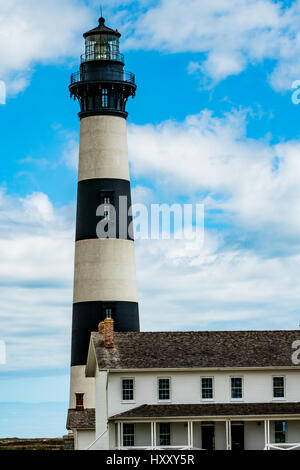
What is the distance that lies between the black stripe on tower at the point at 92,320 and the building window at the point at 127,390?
8447 millimetres

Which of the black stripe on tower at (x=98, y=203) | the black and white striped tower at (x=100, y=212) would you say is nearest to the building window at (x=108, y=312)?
the black and white striped tower at (x=100, y=212)

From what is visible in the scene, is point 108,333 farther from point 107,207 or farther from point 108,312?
point 107,207

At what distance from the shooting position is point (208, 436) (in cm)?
7125

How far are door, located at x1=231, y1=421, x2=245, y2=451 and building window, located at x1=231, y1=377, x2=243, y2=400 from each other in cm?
161

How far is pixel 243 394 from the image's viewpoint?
72812 mm

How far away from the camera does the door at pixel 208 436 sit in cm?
7119

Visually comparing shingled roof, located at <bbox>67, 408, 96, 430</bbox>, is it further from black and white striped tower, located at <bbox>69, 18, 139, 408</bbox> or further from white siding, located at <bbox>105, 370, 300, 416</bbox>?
white siding, located at <bbox>105, 370, 300, 416</bbox>

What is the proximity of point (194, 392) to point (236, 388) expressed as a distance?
207 cm

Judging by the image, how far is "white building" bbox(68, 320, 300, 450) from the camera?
2781 inches

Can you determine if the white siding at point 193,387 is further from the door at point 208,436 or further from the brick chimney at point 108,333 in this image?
the brick chimney at point 108,333

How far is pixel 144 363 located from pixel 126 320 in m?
8.82

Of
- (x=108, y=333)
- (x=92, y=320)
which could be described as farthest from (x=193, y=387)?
(x=92, y=320)
